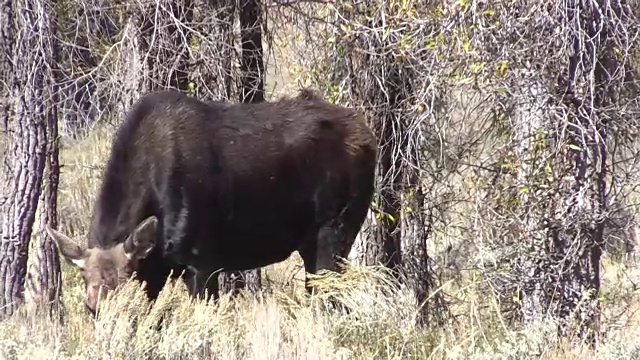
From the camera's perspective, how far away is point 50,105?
10789mm

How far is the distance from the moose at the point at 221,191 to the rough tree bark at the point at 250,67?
1.47 meters

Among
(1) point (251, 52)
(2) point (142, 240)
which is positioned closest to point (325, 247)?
(2) point (142, 240)

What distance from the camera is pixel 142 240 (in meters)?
9.09

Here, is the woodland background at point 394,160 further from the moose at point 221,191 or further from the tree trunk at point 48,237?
the moose at point 221,191

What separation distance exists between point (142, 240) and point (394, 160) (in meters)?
3.30

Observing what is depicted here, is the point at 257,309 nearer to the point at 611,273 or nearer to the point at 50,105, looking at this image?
the point at 50,105

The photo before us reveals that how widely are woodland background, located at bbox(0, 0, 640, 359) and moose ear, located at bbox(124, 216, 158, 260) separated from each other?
525mm

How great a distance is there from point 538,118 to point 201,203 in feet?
10.4

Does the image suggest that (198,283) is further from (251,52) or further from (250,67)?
(251,52)

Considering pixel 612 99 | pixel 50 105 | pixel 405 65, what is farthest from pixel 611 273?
pixel 50 105

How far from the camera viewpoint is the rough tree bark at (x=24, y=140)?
10477 millimetres

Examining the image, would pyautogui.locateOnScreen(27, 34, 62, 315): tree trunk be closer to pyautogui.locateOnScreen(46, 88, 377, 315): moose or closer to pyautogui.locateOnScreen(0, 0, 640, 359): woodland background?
pyautogui.locateOnScreen(0, 0, 640, 359): woodland background

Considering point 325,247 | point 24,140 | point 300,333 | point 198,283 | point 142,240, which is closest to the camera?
point 300,333

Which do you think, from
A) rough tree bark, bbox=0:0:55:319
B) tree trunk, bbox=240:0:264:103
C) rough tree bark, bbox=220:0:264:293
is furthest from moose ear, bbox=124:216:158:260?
tree trunk, bbox=240:0:264:103
